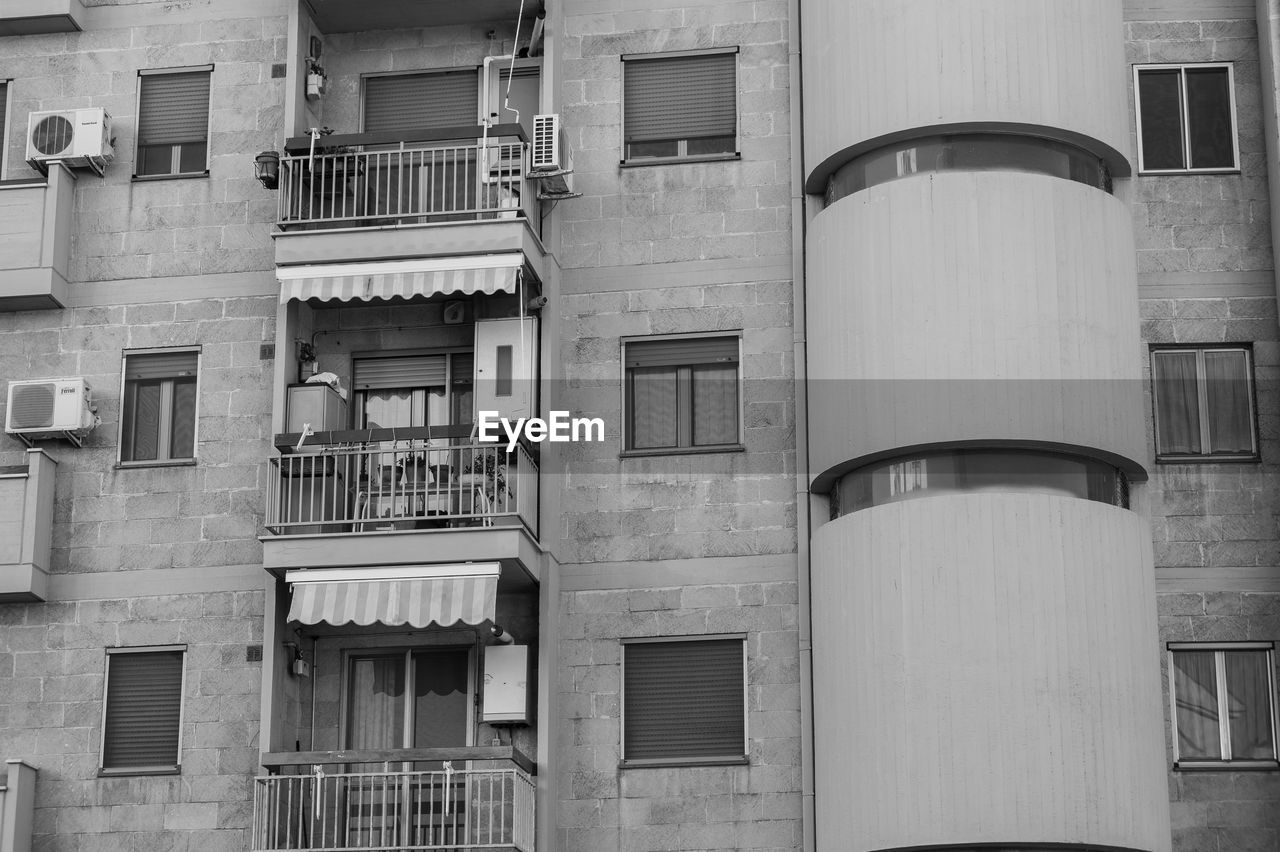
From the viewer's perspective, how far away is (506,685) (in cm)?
2238

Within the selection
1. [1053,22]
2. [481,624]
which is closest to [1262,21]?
[1053,22]

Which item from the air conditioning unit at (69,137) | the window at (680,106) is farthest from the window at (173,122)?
the window at (680,106)

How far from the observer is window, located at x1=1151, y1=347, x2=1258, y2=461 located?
22.9 meters

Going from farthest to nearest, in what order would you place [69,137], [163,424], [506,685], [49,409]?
[69,137]
[163,424]
[49,409]
[506,685]

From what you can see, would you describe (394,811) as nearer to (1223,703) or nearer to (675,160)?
(675,160)

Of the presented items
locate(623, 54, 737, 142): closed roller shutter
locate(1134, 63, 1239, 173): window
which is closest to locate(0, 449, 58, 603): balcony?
locate(623, 54, 737, 142): closed roller shutter

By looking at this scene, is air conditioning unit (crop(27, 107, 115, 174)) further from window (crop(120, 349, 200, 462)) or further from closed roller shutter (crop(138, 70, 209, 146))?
window (crop(120, 349, 200, 462))

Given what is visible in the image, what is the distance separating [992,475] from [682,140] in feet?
18.3

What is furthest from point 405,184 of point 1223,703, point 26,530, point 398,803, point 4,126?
point 1223,703

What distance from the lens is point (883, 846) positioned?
20.7 m

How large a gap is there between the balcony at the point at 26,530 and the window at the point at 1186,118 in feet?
41.2

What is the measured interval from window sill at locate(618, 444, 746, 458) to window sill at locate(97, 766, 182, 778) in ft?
19.0

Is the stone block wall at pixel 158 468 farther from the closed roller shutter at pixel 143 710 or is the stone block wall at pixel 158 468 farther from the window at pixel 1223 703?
the window at pixel 1223 703

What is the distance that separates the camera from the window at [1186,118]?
23828 millimetres
